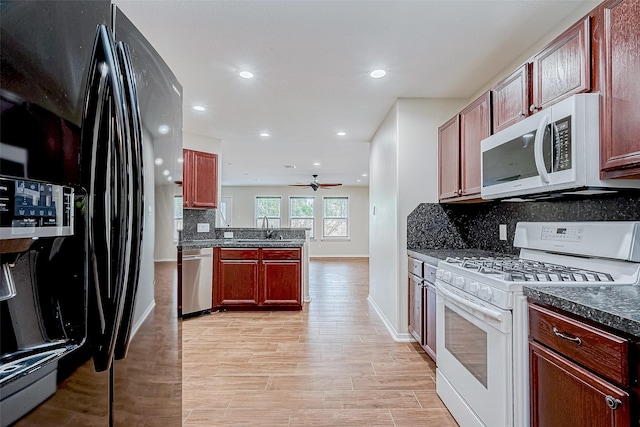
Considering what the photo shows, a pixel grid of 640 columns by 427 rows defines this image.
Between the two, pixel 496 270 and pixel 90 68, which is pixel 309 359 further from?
pixel 90 68

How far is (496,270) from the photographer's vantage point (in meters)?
1.75

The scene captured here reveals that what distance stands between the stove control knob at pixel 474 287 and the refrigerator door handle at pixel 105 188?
154cm

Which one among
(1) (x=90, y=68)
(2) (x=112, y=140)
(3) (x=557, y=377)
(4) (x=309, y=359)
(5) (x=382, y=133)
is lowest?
(4) (x=309, y=359)

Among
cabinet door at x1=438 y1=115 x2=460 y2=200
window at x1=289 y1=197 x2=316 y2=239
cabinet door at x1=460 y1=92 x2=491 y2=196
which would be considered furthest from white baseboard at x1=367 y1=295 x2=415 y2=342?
window at x1=289 y1=197 x2=316 y2=239

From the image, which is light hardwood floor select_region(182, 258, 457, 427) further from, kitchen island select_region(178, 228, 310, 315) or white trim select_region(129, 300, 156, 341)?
white trim select_region(129, 300, 156, 341)

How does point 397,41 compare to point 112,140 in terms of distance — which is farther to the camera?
point 397,41

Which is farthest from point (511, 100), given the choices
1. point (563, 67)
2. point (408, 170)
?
point (408, 170)

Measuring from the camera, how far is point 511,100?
2.10 meters

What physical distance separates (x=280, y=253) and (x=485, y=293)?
10.4 feet

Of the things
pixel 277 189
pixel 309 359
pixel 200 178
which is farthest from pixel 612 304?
pixel 277 189

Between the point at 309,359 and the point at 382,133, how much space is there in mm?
2700

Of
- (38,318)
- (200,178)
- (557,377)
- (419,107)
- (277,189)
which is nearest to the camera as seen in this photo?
(38,318)

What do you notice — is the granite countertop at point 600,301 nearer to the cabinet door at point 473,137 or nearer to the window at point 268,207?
the cabinet door at point 473,137

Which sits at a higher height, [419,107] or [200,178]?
[419,107]
